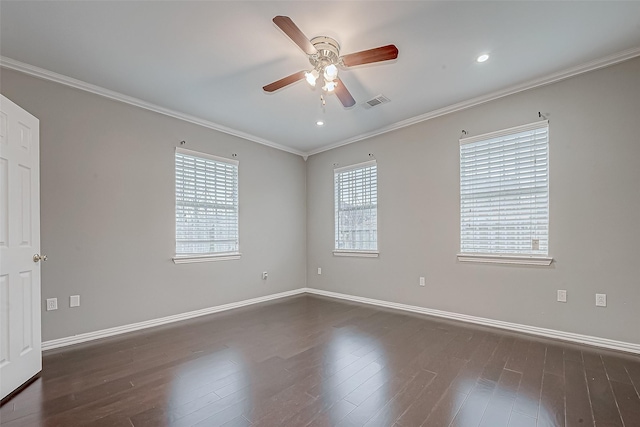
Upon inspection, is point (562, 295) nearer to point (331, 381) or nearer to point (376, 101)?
point (331, 381)

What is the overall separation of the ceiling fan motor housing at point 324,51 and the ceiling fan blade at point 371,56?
0.17 meters

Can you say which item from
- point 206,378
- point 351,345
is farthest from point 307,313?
point 206,378

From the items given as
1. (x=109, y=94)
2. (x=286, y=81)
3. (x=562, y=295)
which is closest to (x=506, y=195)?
(x=562, y=295)

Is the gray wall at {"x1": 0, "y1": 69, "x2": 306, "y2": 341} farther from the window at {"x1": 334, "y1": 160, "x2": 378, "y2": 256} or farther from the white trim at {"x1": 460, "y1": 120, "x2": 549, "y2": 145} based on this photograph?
the white trim at {"x1": 460, "y1": 120, "x2": 549, "y2": 145}

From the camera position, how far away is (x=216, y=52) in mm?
2578

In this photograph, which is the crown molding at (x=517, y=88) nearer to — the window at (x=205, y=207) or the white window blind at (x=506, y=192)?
the white window blind at (x=506, y=192)

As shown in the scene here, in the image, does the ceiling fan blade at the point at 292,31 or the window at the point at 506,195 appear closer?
the ceiling fan blade at the point at 292,31

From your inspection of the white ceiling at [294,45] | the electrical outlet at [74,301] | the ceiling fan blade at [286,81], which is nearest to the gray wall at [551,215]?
the white ceiling at [294,45]

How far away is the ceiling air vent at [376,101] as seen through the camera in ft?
11.3

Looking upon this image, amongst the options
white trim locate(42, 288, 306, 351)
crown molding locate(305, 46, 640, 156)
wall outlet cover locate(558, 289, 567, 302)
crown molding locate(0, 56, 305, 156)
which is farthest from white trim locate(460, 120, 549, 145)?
white trim locate(42, 288, 306, 351)

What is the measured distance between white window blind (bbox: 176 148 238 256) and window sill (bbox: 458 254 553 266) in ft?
10.8

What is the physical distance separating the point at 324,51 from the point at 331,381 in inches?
101

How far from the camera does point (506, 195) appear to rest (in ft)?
11.2

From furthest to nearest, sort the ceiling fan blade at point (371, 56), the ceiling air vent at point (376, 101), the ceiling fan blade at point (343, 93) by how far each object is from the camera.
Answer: the ceiling air vent at point (376, 101)
the ceiling fan blade at point (343, 93)
the ceiling fan blade at point (371, 56)
